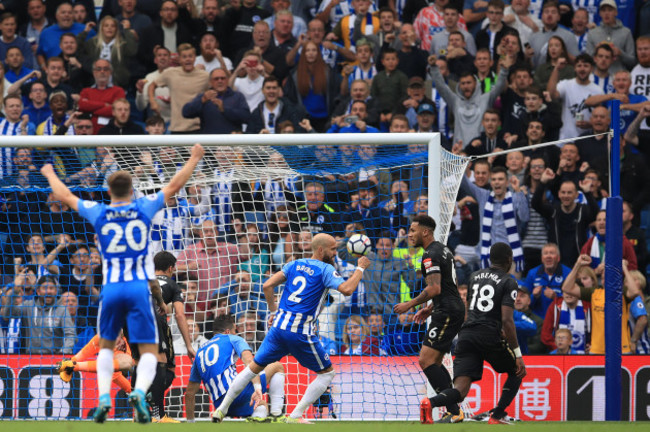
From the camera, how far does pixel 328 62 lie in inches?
661

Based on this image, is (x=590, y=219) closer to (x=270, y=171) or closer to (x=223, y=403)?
(x=270, y=171)

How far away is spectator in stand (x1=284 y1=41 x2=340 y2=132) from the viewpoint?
16.2 meters

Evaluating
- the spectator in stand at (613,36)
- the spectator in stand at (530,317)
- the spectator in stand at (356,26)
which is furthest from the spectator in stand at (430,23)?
the spectator in stand at (530,317)

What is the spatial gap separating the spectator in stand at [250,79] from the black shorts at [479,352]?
7241mm

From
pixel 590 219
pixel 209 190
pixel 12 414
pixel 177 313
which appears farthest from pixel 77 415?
pixel 590 219

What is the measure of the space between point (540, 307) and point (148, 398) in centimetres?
640

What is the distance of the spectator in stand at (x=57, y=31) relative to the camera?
17344 mm

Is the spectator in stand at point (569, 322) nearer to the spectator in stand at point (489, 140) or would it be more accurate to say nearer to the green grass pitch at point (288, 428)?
the spectator in stand at point (489, 140)

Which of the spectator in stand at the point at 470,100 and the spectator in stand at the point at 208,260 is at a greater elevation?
the spectator in stand at the point at 470,100

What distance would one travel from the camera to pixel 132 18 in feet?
57.7

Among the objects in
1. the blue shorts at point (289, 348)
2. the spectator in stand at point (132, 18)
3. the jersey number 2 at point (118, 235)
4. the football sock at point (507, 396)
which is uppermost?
the spectator in stand at point (132, 18)

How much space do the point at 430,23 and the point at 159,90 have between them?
4670 millimetres

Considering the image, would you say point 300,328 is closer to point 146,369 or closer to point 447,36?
point 146,369

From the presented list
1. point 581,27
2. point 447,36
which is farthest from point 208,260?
point 581,27
